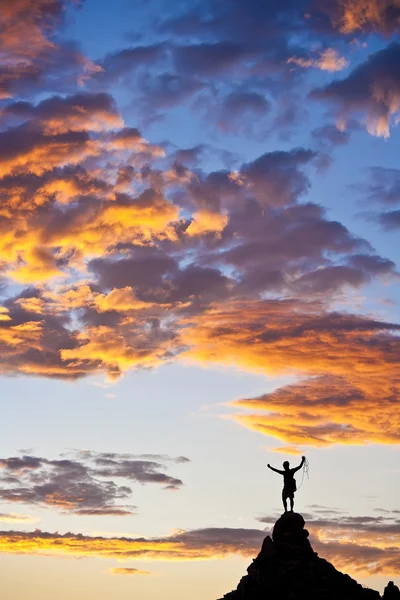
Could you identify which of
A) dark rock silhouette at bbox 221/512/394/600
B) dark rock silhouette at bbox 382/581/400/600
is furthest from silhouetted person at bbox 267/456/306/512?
dark rock silhouette at bbox 382/581/400/600

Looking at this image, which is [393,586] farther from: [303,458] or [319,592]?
[303,458]

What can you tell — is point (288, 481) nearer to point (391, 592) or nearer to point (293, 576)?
point (293, 576)

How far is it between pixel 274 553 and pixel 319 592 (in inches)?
222

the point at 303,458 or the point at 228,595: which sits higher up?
the point at 303,458

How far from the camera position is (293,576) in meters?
88.3

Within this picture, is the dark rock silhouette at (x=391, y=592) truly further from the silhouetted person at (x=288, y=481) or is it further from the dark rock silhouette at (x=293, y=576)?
the silhouetted person at (x=288, y=481)

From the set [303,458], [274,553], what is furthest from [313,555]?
[303,458]

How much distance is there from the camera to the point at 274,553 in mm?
90438

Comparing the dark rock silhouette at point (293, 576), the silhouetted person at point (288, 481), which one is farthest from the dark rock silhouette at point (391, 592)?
the silhouetted person at point (288, 481)

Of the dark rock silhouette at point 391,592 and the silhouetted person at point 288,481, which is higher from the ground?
the silhouetted person at point 288,481

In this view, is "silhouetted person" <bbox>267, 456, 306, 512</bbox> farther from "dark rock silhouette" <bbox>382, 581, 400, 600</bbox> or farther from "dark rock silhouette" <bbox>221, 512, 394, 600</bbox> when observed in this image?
"dark rock silhouette" <bbox>382, 581, 400, 600</bbox>

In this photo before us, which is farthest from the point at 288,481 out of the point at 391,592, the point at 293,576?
the point at 391,592

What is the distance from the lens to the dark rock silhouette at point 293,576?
87500 mm

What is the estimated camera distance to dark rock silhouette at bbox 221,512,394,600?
8750cm
